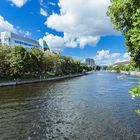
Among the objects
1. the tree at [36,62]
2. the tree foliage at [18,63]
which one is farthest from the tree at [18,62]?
the tree at [36,62]

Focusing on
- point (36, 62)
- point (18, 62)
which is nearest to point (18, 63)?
point (18, 62)

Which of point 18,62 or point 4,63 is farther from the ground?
point 18,62

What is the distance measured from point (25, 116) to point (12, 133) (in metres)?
7.66

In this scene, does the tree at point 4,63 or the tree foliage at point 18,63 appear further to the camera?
the tree foliage at point 18,63

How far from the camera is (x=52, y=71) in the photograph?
150m

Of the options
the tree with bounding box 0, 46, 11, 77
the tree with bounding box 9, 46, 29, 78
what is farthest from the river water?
the tree with bounding box 9, 46, 29, 78

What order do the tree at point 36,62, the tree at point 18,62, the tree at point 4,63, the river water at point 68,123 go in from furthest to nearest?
the tree at point 36,62, the tree at point 18,62, the tree at point 4,63, the river water at point 68,123

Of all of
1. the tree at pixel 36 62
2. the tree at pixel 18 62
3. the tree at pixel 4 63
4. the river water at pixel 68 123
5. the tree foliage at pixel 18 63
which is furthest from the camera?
the tree at pixel 36 62

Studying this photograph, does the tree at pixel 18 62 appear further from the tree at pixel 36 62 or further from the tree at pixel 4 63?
the tree at pixel 36 62

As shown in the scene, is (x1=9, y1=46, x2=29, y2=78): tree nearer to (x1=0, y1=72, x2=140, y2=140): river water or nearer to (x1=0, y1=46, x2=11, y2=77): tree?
(x1=0, y1=46, x2=11, y2=77): tree

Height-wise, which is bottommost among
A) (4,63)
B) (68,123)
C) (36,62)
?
(68,123)

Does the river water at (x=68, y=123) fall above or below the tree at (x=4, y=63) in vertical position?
below

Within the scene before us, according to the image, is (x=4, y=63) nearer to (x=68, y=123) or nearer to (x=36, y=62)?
(x=36, y=62)

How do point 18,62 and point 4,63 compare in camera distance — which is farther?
point 18,62
